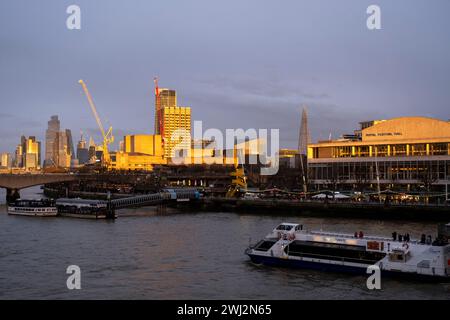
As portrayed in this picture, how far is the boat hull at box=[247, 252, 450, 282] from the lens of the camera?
1059 inches

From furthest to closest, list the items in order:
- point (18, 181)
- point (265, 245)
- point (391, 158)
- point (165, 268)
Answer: point (18, 181)
point (391, 158)
point (265, 245)
point (165, 268)

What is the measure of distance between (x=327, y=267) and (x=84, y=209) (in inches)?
1535

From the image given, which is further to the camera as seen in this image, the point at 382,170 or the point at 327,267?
the point at 382,170

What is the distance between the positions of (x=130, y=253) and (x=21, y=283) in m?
8.90

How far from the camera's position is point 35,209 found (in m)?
62.7

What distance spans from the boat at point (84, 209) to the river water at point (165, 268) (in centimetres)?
973

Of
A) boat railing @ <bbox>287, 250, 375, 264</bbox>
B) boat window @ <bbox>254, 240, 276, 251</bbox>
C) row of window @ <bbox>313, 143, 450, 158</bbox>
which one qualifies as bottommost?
boat railing @ <bbox>287, 250, 375, 264</bbox>

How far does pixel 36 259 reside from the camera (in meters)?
33.1

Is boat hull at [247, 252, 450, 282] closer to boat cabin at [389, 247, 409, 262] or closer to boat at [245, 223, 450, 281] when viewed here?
boat at [245, 223, 450, 281]

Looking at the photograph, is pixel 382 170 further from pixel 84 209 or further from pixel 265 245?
pixel 265 245

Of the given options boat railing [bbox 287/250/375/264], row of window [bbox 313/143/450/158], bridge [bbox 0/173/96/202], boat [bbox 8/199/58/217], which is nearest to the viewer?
boat railing [bbox 287/250/375/264]

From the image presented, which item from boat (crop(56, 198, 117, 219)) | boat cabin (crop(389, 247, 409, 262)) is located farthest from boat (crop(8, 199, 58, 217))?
boat cabin (crop(389, 247, 409, 262))

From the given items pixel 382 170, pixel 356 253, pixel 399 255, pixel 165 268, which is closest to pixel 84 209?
pixel 165 268

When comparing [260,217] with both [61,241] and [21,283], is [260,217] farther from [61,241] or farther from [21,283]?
[21,283]
